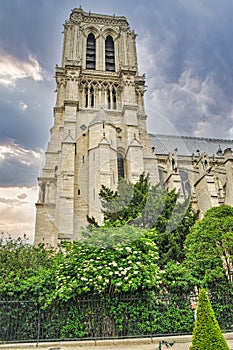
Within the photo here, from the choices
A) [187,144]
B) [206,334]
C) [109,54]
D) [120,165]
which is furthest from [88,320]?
[187,144]

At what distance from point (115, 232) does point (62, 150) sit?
1564 centimetres

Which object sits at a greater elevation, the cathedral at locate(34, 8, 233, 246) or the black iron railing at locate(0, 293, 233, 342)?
the cathedral at locate(34, 8, 233, 246)

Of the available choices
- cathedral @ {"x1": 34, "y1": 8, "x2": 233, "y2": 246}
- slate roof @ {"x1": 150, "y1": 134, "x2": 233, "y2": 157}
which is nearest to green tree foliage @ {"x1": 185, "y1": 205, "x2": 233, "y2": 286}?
cathedral @ {"x1": 34, "y1": 8, "x2": 233, "y2": 246}

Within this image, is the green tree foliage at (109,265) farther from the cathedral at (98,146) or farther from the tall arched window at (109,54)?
the tall arched window at (109,54)

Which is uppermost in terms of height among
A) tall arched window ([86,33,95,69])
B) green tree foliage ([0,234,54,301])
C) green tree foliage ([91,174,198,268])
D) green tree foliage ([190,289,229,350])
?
tall arched window ([86,33,95,69])

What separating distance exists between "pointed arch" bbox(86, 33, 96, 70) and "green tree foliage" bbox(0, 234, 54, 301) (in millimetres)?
26762

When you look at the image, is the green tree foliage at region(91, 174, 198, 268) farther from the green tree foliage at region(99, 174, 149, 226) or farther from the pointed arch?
the pointed arch

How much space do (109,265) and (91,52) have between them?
3243 cm

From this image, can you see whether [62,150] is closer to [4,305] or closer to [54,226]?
[54,226]

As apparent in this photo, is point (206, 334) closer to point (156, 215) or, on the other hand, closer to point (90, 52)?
point (156, 215)

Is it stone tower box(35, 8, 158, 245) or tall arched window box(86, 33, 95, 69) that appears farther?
tall arched window box(86, 33, 95, 69)

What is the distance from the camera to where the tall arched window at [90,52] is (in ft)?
113

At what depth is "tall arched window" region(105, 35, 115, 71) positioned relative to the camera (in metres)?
35.0

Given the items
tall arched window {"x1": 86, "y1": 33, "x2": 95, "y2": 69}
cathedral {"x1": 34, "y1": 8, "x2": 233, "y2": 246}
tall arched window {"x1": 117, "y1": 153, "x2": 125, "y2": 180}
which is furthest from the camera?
tall arched window {"x1": 86, "y1": 33, "x2": 95, "y2": 69}
